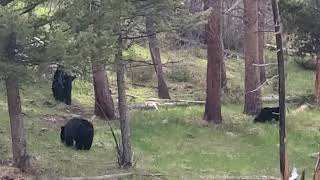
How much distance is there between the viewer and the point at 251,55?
23625 mm

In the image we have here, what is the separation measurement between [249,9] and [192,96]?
7266mm

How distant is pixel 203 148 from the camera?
61.9 ft

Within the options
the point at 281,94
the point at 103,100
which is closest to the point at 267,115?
the point at 103,100

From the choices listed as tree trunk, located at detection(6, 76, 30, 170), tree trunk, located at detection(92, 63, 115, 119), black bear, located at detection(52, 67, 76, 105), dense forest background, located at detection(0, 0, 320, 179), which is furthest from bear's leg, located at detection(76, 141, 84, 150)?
black bear, located at detection(52, 67, 76, 105)

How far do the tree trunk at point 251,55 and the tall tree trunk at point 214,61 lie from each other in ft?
3.90

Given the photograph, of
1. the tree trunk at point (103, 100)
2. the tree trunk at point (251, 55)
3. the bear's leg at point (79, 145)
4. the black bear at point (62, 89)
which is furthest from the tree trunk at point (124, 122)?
the black bear at point (62, 89)

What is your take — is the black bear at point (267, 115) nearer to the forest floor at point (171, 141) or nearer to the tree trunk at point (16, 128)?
the forest floor at point (171, 141)

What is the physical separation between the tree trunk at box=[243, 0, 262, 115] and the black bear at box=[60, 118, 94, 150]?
23.9 feet

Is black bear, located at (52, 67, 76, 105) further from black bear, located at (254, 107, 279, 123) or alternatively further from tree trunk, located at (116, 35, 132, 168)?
tree trunk, located at (116, 35, 132, 168)

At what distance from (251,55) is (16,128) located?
1148 centimetres

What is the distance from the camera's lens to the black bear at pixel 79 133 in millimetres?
16906

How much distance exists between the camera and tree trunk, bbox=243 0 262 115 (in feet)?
76.2

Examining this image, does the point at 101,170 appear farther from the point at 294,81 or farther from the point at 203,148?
the point at 294,81

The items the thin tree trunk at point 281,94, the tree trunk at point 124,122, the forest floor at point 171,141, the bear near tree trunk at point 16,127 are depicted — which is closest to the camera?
the thin tree trunk at point 281,94
